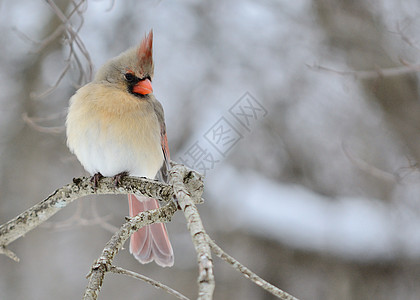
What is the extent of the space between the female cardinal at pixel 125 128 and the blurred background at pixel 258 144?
122 centimetres

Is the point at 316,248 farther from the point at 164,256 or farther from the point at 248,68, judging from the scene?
the point at 164,256

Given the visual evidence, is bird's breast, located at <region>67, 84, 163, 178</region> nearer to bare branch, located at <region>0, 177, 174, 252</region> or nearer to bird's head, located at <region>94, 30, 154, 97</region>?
bird's head, located at <region>94, 30, 154, 97</region>

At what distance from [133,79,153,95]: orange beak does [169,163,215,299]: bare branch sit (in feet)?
2.42

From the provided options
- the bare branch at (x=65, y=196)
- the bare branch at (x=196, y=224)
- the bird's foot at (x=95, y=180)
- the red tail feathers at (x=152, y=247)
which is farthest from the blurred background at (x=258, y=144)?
the bare branch at (x=196, y=224)

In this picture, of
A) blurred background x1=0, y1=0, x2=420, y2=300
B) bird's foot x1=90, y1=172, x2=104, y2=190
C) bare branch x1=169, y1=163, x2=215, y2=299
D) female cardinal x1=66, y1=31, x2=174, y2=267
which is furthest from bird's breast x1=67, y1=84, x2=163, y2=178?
blurred background x1=0, y1=0, x2=420, y2=300

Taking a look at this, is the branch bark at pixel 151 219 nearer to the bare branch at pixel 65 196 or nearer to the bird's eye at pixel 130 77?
the bare branch at pixel 65 196

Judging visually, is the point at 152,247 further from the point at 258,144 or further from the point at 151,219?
the point at 258,144

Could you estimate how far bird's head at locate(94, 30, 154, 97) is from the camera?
2.09 m

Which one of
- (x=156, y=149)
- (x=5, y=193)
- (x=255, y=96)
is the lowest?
(x=156, y=149)

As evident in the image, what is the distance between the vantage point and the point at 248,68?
379 centimetres

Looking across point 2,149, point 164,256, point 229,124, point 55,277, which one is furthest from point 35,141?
point 164,256

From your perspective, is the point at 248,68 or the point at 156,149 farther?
the point at 248,68

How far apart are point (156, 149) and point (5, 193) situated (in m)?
1.88

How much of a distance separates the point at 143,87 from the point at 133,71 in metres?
0.08
